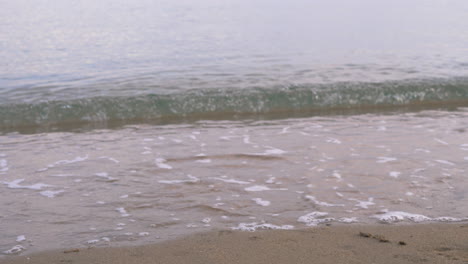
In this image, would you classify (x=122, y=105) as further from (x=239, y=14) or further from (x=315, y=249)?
(x=239, y=14)

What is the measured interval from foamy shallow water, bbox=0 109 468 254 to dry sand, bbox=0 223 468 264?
0.18 m

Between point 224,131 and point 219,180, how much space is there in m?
2.26

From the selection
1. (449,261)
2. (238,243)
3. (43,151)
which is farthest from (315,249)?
(43,151)

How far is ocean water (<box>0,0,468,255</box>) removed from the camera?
454 cm

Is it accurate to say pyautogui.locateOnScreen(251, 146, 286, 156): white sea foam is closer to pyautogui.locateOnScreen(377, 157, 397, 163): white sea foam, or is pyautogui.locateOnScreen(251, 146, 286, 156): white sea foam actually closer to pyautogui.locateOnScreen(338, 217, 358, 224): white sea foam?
pyautogui.locateOnScreen(377, 157, 397, 163): white sea foam

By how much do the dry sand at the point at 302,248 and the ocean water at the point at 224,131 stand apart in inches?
7.2

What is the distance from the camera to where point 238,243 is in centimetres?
392

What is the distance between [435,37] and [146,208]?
535 inches

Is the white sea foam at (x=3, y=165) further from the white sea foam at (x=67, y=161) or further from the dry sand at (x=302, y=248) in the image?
the dry sand at (x=302, y=248)

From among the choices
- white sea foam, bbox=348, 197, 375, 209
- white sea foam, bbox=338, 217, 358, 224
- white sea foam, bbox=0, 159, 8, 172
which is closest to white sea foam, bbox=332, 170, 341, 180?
white sea foam, bbox=348, 197, 375, 209

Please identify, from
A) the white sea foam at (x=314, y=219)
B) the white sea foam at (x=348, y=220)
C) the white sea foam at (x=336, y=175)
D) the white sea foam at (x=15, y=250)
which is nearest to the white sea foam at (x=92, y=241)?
the white sea foam at (x=15, y=250)

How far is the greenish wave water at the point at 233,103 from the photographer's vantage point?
8.58m

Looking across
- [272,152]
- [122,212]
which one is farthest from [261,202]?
[272,152]

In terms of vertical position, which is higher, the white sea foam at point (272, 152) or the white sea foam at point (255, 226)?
the white sea foam at point (272, 152)
